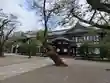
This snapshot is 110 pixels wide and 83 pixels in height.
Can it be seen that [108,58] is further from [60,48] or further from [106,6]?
[106,6]

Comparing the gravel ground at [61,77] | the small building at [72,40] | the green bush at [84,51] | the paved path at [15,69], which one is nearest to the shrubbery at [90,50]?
the green bush at [84,51]

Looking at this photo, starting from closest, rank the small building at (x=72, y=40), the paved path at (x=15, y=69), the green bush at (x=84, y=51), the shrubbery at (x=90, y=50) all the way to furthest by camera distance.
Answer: the paved path at (x=15, y=69) → the shrubbery at (x=90, y=50) → the green bush at (x=84, y=51) → the small building at (x=72, y=40)

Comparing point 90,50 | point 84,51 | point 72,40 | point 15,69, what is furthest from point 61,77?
point 72,40

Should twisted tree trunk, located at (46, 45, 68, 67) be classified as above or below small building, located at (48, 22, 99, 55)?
below

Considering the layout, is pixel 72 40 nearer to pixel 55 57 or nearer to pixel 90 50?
pixel 90 50

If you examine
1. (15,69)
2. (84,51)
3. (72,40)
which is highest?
(72,40)

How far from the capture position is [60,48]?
138 feet

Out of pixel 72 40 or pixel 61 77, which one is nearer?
pixel 61 77

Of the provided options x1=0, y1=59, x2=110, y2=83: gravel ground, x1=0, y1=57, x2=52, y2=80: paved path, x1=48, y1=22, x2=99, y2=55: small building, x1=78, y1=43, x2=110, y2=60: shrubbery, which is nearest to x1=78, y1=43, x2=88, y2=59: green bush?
x1=78, y1=43, x2=110, y2=60: shrubbery

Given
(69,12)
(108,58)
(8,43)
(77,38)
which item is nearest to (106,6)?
(69,12)

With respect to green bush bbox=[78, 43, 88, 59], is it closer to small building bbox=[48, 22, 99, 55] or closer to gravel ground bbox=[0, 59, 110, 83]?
small building bbox=[48, 22, 99, 55]

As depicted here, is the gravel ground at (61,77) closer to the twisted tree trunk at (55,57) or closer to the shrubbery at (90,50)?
the twisted tree trunk at (55,57)

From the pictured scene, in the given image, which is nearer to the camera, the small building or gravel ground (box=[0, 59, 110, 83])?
gravel ground (box=[0, 59, 110, 83])

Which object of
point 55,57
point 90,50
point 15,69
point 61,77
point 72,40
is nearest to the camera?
point 61,77
